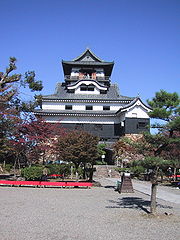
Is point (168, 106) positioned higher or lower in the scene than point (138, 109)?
lower

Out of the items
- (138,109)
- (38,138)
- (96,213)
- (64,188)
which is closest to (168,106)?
(96,213)

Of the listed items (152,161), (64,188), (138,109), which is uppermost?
(138,109)

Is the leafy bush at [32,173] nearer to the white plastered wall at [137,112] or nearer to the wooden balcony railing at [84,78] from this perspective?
the white plastered wall at [137,112]

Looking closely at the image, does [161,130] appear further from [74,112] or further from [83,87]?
[83,87]

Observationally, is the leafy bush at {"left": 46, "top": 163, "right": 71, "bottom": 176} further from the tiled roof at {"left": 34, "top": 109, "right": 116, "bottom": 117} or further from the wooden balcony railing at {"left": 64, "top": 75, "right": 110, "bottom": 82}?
the wooden balcony railing at {"left": 64, "top": 75, "right": 110, "bottom": 82}

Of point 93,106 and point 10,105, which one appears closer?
point 10,105

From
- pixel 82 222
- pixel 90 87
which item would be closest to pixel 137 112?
pixel 90 87

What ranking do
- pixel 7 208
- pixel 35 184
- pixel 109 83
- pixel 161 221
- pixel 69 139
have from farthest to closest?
pixel 109 83
pixel 69 139
pixel 35 184
pixel 7 208
pixel 161 221

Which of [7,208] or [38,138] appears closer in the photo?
[7,208]

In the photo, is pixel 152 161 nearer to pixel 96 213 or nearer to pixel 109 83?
pixel 96 213

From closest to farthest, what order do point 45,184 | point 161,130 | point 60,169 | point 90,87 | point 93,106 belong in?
point 161,130 → point 45,184 → point 60,169 → point 93,106 → point 90,87

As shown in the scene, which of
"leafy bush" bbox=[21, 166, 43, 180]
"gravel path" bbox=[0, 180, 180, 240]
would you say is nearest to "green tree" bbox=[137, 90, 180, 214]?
"gravel path" bbox=[0, 180, 180, 240]

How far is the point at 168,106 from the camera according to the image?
9.22 metres

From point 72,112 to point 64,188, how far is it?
1744 cm
